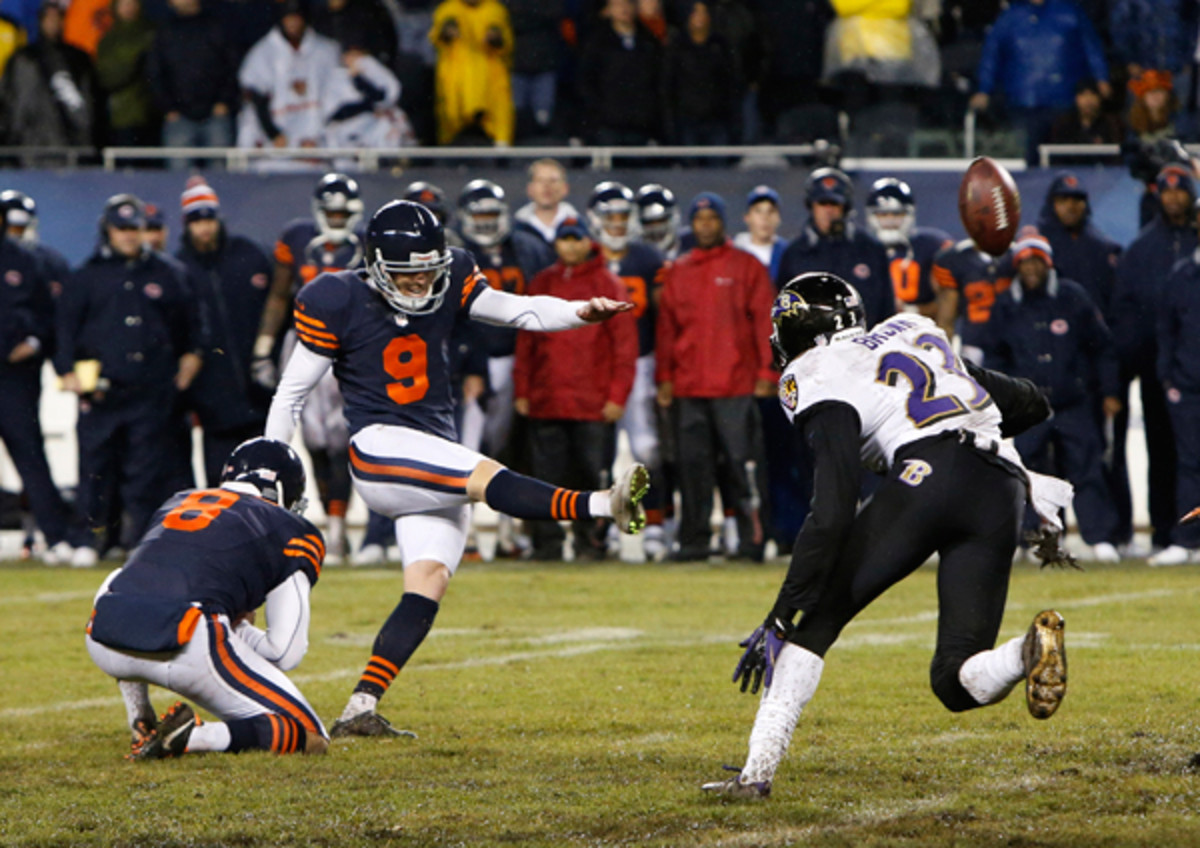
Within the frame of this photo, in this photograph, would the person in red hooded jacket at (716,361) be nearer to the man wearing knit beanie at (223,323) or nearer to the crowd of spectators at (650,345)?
the crowd of spectators at (650,345)

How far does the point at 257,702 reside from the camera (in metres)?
4.84

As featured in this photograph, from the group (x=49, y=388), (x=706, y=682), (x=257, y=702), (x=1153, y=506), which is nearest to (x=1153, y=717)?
(x=706, y=682)

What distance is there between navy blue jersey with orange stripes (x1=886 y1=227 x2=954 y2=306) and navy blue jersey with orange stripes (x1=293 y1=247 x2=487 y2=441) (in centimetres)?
486

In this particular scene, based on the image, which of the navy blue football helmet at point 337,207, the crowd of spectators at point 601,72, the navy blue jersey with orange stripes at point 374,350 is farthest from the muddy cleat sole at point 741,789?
the crowd of spectators at point 601,72

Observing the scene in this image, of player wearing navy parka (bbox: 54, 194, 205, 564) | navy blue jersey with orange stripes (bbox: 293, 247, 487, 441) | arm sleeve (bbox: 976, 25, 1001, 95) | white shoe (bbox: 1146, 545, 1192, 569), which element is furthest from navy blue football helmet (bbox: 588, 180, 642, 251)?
navy blue jersey with orange stripes (bbox: 293, 247, 487, 441)

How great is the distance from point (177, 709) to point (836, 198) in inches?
222

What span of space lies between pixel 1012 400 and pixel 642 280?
548 cm

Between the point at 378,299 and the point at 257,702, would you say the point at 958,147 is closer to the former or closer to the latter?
the point at 378,299

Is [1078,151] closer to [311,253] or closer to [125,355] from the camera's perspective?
[311,253]

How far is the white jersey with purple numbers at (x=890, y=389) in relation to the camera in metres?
4.17

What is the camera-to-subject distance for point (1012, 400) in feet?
14.9

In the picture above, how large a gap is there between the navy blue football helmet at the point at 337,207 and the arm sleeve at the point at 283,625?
4.90 m

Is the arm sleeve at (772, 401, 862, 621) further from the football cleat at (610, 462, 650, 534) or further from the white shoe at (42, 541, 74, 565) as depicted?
the white shoe at (42, 541, 74, 565)

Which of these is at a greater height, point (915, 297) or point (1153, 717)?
point (915, 297)
